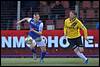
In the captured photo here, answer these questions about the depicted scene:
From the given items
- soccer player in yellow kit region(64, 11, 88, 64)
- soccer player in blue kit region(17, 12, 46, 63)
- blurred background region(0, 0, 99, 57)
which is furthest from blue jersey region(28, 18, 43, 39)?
blurred background region(0, 0, 99, 57)

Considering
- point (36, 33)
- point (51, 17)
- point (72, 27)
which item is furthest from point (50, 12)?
point (72, 27)

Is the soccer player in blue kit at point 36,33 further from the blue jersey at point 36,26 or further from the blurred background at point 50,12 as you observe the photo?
the blurred background at point 50,12

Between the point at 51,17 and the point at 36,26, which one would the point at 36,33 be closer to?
the point at 36,26

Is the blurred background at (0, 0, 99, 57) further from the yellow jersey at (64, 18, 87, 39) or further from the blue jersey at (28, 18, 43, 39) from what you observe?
the yellow jersey at (64, 18, 87, 39)

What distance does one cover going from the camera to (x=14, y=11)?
21.4 metres

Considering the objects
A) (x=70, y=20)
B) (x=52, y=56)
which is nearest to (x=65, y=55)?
(x=52, y=56)

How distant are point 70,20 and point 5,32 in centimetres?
503

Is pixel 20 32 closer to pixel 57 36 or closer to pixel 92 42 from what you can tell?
pixel 57 36

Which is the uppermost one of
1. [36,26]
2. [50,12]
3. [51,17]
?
[50,12]

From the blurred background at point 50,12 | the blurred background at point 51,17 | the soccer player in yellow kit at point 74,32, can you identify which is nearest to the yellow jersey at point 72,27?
the soccer player in yellow kit at point 74,32

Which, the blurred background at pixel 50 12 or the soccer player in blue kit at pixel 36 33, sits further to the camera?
the blurred background at pixel 50 12

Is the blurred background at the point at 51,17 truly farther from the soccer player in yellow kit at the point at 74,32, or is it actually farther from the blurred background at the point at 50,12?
the soccer player in yellow kit at the point at 74,32

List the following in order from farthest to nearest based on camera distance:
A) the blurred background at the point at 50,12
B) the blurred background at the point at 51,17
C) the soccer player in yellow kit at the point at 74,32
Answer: the blurred background at the point at 50,12
the blurred background at the point at 51,17
the soccer player in yellow kit at the point at 74,32

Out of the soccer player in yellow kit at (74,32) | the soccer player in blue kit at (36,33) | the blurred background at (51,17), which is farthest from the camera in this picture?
the blurred background at (51,17)
